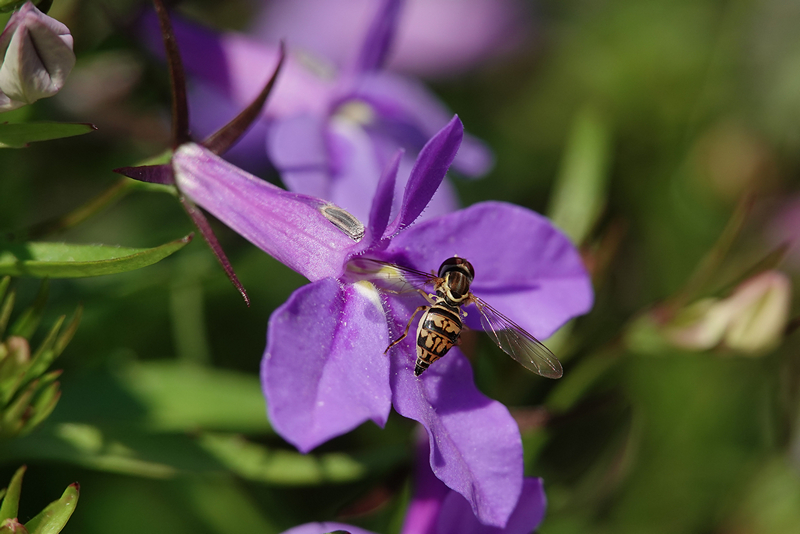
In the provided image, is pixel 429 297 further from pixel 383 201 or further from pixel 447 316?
pixel 383 201

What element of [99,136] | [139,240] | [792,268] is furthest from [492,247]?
[792,268]

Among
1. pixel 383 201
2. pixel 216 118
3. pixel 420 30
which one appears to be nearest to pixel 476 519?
pixel 383 201

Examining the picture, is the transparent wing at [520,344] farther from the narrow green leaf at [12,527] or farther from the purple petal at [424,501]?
the narrow green leaf at [12,527]

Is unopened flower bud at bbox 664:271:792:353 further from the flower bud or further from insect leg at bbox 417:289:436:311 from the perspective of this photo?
the flower bud

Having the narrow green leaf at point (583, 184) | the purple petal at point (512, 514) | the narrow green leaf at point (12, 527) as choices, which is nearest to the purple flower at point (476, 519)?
the purple petal at point (512, 514)

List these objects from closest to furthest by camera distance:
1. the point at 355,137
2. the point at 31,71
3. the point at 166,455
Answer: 1. the point at 31,71
2. the point at 166,455
3. the point at 355,137

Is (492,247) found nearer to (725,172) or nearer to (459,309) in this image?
(459,309)

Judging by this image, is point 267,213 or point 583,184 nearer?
point 267,213
